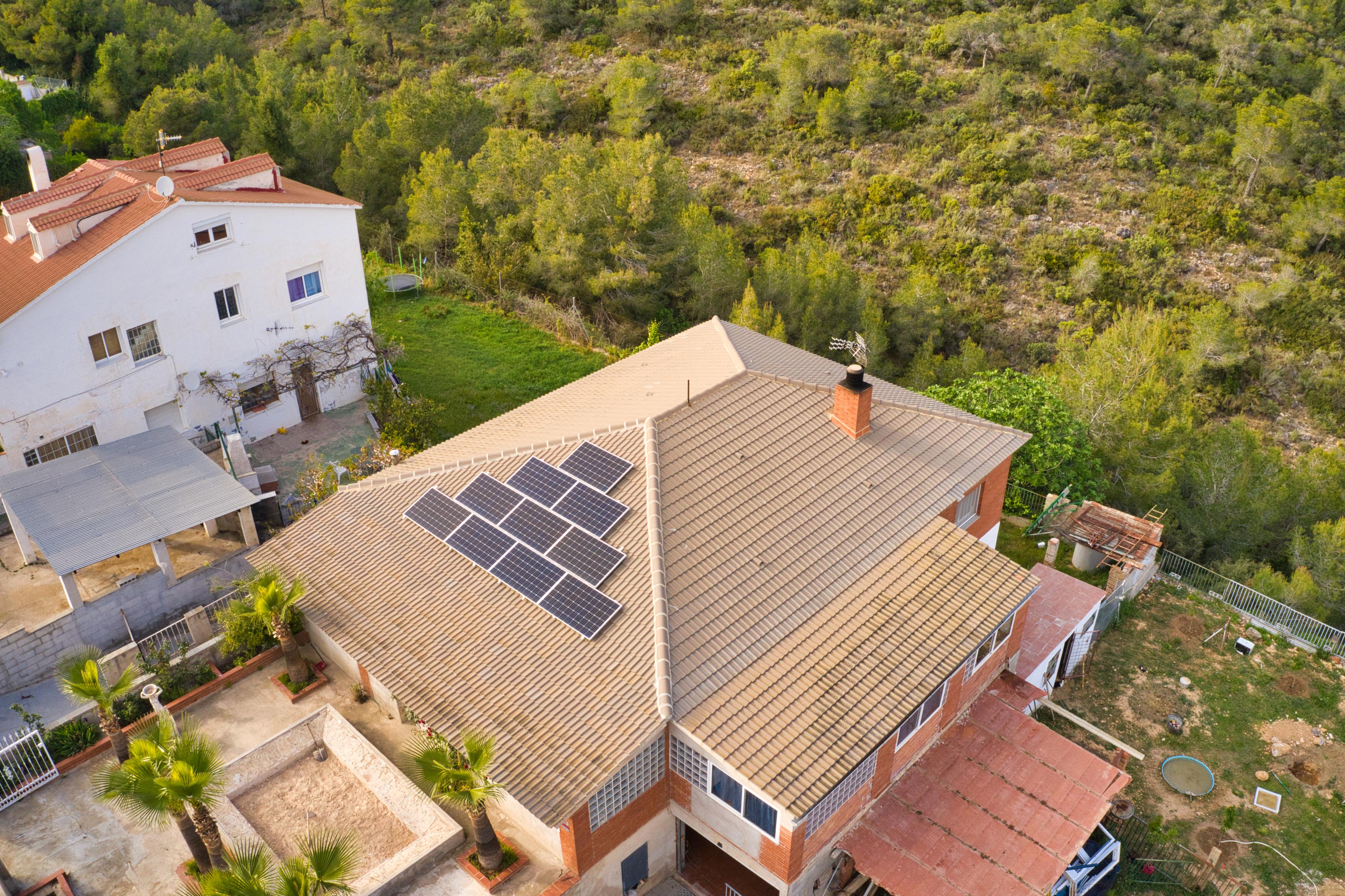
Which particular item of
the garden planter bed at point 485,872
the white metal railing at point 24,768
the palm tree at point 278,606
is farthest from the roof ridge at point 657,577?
the white metal railing at point 24,768

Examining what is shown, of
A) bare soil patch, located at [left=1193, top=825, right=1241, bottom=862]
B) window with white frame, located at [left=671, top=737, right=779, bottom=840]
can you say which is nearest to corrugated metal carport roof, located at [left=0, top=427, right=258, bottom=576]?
window with white frame, located at [left=671, top=737, right=779, bottom=840]

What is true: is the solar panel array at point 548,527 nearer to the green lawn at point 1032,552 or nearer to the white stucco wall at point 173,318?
the white stucco wall at point 173,318

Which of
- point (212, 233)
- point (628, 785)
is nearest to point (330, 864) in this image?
point (628, 785)

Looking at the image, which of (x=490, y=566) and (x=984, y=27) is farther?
(x=984, y=27)

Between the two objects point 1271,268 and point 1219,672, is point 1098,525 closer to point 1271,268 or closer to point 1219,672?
point 1219,672

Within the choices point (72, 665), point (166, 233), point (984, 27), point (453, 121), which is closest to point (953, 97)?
point (984, 27)

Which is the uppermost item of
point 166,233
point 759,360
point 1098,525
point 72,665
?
point 166,233
